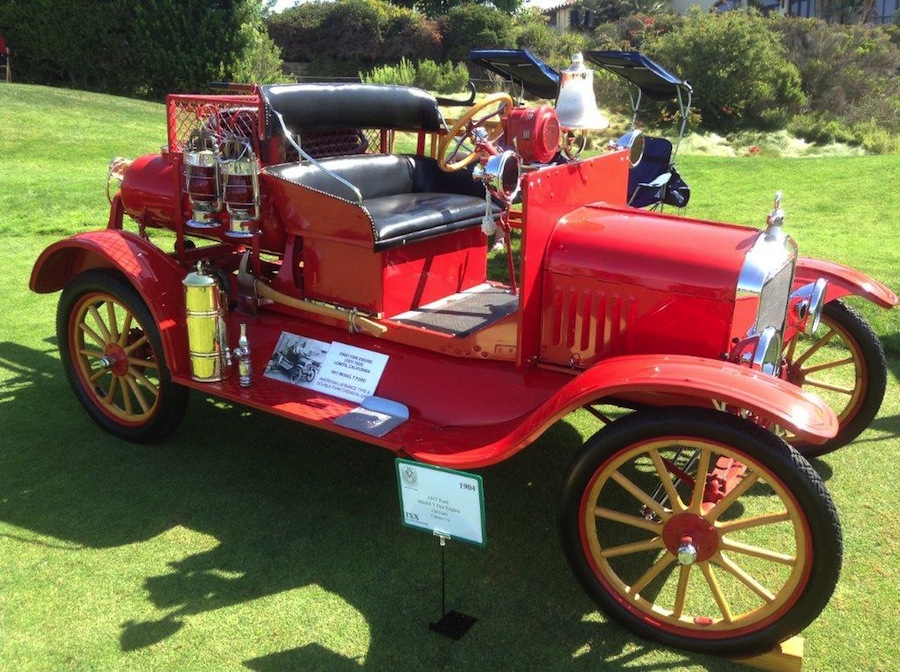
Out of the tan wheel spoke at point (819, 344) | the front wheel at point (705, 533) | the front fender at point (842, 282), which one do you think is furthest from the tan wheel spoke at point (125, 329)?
the tan wheel spoke at point (819, 344)

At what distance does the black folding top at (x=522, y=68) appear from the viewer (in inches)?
275

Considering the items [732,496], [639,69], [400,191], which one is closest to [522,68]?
[639,69]

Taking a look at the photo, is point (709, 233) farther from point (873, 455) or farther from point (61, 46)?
point (61, 46)

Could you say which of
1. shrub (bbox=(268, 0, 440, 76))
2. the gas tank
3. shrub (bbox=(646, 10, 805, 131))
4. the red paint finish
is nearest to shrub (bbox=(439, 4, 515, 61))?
shrub (bbox=(268, 0, 440, 76))

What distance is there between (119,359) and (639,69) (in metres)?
5.26

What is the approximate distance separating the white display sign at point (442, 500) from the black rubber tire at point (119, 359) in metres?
1.48

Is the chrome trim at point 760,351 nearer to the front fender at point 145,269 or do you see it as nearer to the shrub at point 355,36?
the front fender at point 145,269

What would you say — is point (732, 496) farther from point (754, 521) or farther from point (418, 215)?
point (418, 215)

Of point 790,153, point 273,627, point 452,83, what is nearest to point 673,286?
point 273,627

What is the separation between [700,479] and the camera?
2242 millimetres

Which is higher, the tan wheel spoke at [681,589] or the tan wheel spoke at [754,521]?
the tan wheel spoke at [754,521]

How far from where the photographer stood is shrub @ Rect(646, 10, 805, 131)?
1677cm

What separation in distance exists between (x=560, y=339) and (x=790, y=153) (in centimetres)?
1344

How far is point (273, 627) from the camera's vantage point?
243cm
